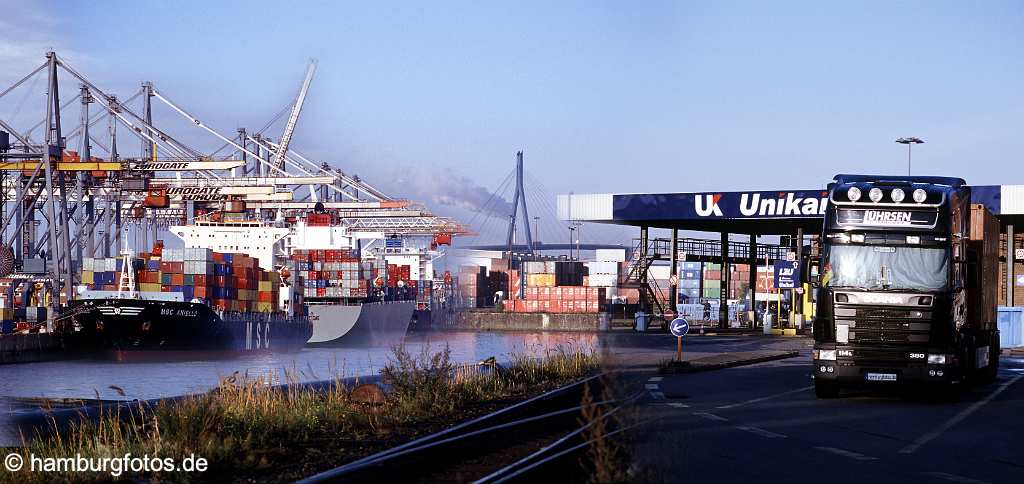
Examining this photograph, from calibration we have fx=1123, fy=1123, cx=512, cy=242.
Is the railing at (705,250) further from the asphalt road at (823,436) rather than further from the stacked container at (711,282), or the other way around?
the stacked container at (711,282)

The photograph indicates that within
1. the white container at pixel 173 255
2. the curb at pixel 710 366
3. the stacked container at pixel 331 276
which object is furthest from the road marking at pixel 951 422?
the stacked container at pixel 331 276


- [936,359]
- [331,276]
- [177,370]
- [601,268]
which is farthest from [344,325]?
[936,359]

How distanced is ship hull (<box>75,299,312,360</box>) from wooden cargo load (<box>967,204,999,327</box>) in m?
39.2

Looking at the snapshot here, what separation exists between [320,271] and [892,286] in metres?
55.6

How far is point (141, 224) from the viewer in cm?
9319

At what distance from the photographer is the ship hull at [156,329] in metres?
53.6

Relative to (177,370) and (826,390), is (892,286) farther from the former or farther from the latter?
(177,370)

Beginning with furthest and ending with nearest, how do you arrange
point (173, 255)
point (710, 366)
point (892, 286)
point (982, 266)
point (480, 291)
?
point (480, 291), point (173, 255), point (710, 366), point (982, 266), point (892, 286)

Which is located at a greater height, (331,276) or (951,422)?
(331,276)

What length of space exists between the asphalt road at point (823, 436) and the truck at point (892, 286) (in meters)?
0.74

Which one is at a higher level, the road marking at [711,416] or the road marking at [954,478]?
the road marking at [954,478]

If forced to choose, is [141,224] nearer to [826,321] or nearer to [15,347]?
[15,347]

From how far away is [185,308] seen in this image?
178ft

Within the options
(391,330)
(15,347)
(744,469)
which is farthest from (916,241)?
(391,330)
